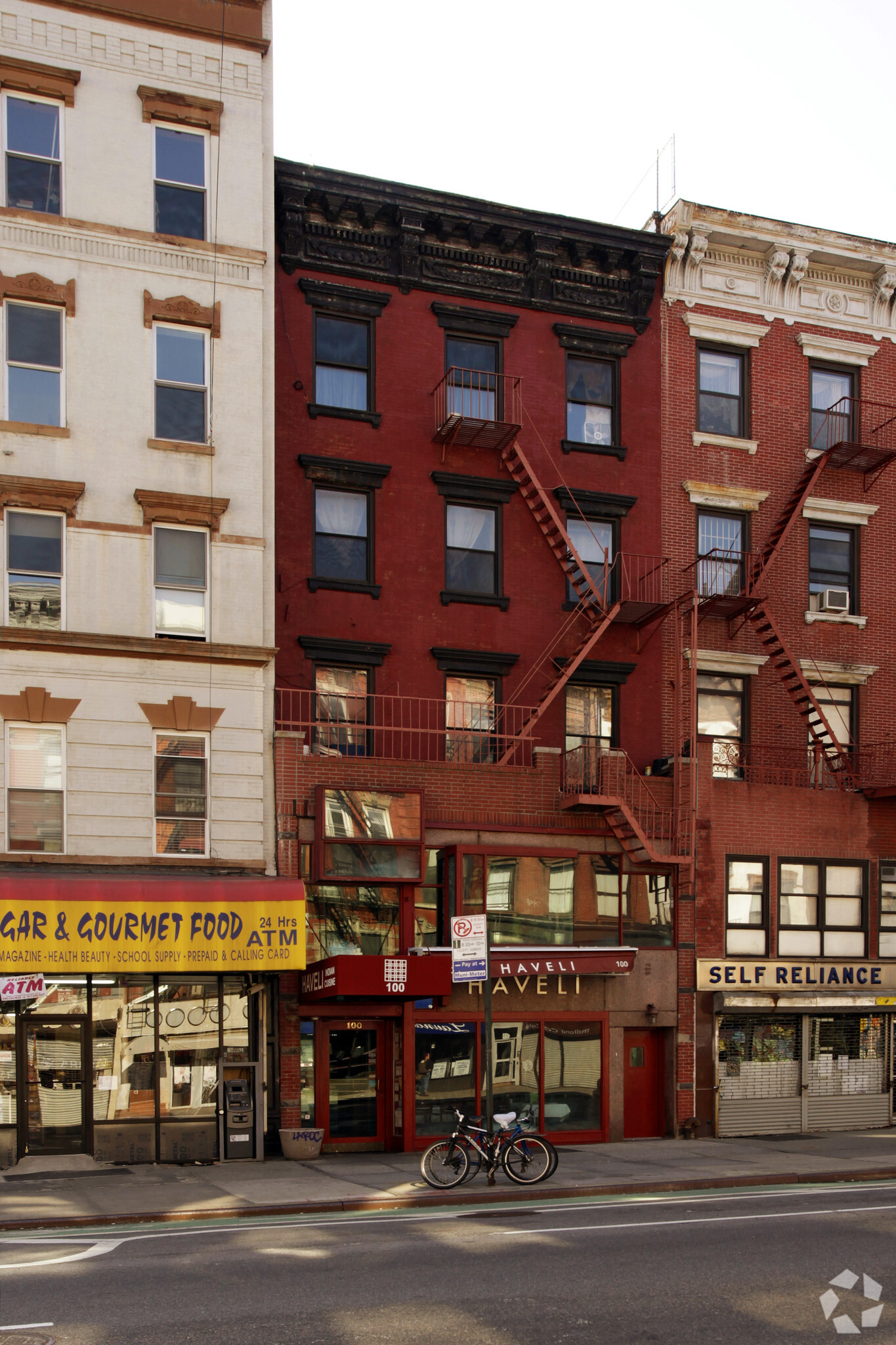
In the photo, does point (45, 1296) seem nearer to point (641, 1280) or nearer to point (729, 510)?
point (641, 1280)

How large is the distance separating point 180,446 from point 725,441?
37.2 ft

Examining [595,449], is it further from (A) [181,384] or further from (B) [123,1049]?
(B) [123,1049]

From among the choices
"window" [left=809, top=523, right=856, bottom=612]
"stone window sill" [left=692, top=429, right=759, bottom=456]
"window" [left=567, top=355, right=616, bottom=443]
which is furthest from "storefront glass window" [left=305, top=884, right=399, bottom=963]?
"window" [left=809, top=523, right=856, bottom=612]

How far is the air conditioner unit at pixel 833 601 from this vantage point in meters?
27.7

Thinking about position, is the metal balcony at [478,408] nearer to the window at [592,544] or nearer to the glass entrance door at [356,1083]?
the window at [592,544]

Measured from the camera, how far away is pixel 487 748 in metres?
24.8

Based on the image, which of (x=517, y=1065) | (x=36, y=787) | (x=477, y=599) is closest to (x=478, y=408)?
(x=477, y=599)

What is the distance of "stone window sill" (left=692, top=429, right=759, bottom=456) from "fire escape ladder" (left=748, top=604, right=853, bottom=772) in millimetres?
3477

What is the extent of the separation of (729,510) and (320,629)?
905 centimetres

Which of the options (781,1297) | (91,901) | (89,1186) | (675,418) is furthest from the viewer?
(675,418)

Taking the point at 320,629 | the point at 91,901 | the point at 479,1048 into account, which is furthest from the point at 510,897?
the point at 91,901

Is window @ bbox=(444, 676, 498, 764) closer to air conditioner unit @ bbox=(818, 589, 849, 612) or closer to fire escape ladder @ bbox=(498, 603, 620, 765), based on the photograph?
fire escape ladder @ bbox=(498, 603, 620, 765)

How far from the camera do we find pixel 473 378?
26.1 metres

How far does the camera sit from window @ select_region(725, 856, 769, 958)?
25.0 meters
